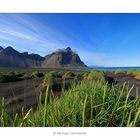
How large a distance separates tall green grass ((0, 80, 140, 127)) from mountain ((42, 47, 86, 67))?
0.11 metres

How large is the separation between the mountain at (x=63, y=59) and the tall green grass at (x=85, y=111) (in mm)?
107

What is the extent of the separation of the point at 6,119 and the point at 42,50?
0.30 m

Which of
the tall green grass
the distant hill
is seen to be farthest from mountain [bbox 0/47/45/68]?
the tall green grass

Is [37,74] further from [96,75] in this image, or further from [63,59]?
[96,75]

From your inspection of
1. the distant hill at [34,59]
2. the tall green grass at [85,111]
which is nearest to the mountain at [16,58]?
the distant hill at [34,59]

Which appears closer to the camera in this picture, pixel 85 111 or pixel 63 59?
pixel 85 111

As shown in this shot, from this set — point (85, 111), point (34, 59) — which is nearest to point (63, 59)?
point (34, 59)

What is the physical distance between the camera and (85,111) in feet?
5.42

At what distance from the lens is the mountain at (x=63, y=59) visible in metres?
1.69

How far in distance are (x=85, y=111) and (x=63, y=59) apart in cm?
24

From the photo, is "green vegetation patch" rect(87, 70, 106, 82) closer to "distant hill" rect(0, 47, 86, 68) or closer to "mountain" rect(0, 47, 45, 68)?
"distant hill" rect(0, 47, 86, 68)

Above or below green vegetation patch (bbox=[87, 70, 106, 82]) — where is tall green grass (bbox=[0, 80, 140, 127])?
below

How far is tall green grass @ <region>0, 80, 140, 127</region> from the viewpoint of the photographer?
1605 millimetres
